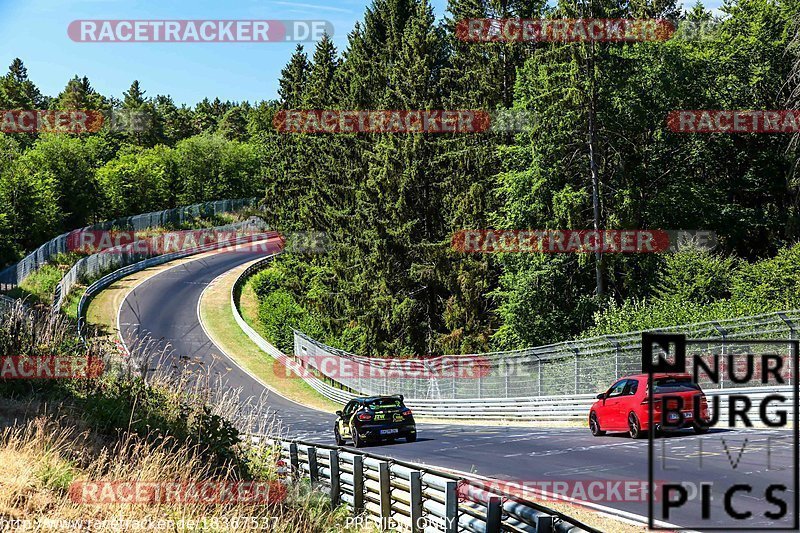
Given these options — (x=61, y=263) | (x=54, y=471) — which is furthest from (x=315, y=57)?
(x=54, y=471)

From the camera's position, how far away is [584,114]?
39844 mm

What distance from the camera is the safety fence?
58.2m

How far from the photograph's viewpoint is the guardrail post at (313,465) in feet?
46.5

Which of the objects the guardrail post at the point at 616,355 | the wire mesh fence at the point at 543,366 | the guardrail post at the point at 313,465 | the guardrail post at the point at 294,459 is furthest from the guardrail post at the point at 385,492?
the guardrail post at the point at 616,355

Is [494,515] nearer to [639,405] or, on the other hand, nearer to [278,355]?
[639,405]

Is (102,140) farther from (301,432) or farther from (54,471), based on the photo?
(54,471)

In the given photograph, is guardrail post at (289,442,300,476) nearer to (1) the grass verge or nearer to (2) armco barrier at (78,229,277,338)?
(1) the grass verge

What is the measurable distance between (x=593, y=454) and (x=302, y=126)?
5625 cm

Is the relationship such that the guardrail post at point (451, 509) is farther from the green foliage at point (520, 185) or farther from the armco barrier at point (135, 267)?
the armco barrier at point (135, 267)

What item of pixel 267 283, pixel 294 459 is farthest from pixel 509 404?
pixel 267 283

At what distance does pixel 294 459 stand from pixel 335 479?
5.19 ft

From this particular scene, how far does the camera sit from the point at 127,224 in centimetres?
8544

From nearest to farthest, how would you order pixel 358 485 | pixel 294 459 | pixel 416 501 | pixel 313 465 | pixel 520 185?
pixel 416 501 < pixel 358 485 < pixel 313 465 < pixel 294 459 < pixel 520 185

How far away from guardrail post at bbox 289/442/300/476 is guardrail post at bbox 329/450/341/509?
110 cm
